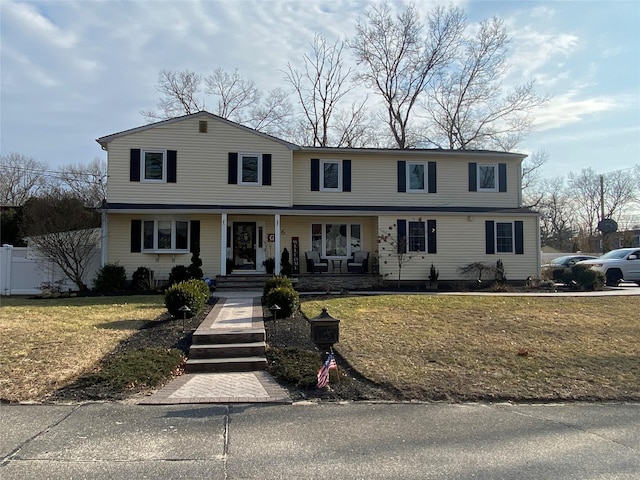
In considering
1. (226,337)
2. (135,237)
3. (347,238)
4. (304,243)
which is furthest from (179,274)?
(226,337)

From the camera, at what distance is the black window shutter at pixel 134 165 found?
57.6ft

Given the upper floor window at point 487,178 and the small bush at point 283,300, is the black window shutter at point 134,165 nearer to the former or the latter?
the small bush at point 283,300

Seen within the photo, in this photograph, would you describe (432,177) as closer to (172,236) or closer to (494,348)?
(172,236)

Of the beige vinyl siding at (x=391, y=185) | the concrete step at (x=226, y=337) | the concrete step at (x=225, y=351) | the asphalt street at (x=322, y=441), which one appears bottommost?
the asphalt street at (x=322, y=441)

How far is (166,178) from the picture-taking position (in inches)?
701

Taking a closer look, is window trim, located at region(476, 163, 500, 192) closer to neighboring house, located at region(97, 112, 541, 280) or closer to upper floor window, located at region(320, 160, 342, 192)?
neighboring house, located at region(97, 112, 541, 280)

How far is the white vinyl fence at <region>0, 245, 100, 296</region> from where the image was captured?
16.9 m

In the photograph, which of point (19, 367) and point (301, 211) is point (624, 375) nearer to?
point (19, 367)

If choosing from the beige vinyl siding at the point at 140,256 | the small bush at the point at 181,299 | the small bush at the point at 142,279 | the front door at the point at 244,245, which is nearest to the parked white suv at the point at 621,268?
the front door at the point at 244,245

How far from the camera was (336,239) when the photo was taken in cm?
1953

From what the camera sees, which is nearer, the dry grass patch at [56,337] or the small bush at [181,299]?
the dry grass patch at [56,337]

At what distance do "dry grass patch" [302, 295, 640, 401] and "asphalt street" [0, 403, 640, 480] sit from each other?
0.53 meters

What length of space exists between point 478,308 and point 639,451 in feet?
24.9

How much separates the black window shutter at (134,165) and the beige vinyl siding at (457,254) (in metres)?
9.74
